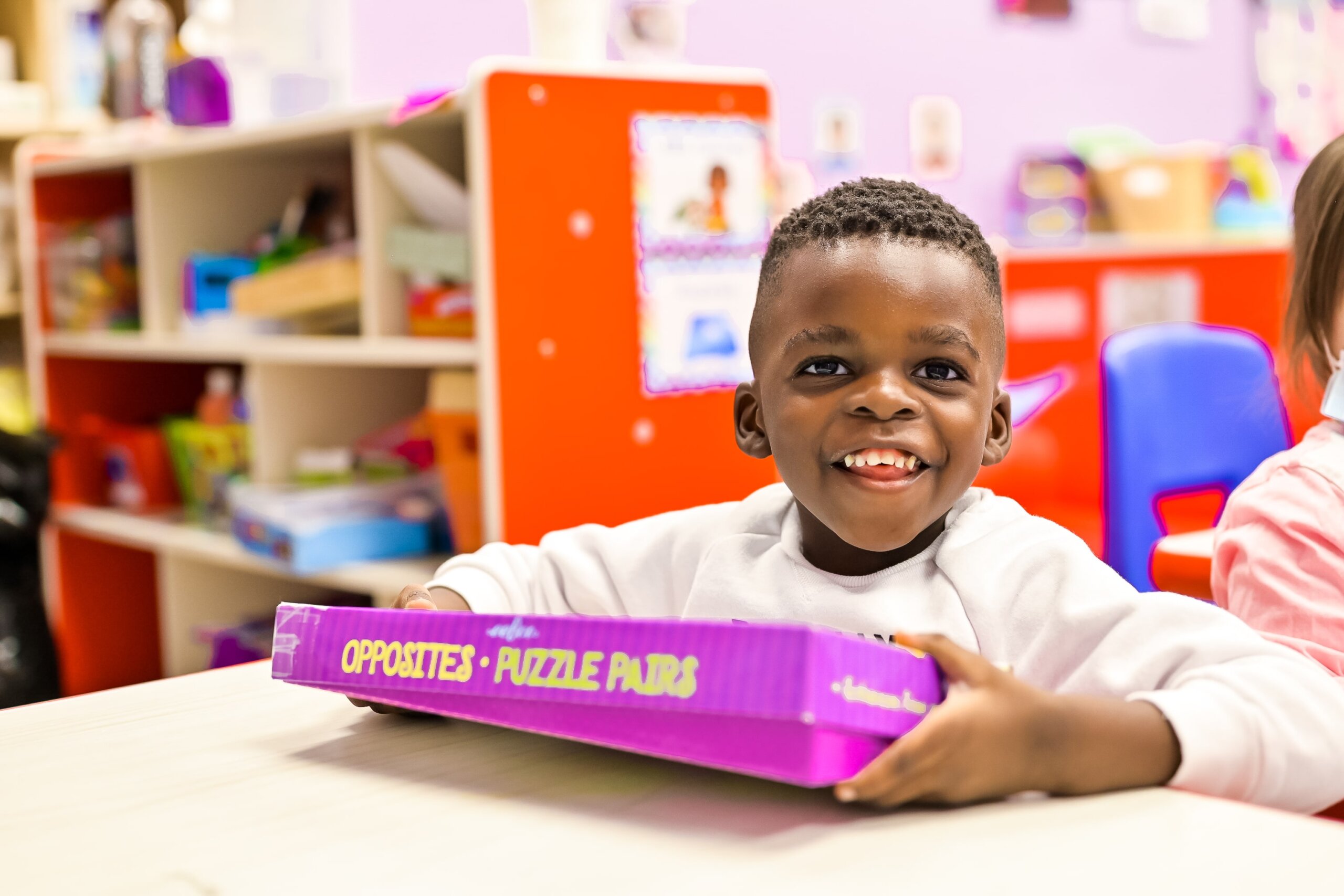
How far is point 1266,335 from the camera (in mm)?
2900

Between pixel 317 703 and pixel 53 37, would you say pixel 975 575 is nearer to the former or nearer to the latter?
pixel 317 703

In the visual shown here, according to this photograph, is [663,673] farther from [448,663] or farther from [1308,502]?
[1308,502]

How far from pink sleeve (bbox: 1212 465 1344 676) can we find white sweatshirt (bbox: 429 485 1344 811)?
326 mm

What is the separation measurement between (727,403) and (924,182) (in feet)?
7.76

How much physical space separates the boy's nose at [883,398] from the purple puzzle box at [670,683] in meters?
0.19

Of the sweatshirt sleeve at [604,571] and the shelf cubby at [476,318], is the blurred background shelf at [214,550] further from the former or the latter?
the sweatshirt sleeve at [604,571]

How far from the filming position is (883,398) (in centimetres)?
73

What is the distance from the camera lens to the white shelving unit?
1.89 meters

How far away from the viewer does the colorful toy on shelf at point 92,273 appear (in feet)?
8.63

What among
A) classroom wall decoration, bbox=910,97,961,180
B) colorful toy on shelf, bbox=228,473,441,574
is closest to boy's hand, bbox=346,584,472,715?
colorful toy on shelf, bbox=228,473,441,574

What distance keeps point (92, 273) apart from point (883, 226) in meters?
2.26

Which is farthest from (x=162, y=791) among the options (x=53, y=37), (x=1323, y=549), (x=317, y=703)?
(x=53, y=37)

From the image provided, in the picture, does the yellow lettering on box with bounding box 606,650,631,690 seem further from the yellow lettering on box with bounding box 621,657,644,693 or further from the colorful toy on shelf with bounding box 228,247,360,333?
the colorful toy on shelf with bounding box 228,247,360,333

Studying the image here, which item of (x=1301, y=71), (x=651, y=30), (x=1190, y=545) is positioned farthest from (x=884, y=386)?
(x=1301, y=71)
